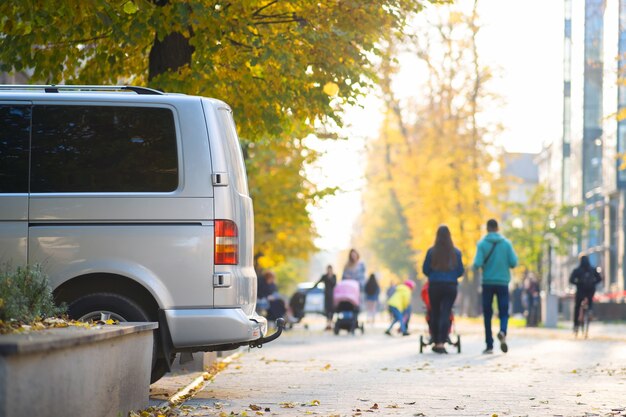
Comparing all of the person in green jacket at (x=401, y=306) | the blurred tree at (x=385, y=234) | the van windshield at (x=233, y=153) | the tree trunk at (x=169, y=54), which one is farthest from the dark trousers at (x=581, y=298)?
the blurred tree at (x=385, y=234)

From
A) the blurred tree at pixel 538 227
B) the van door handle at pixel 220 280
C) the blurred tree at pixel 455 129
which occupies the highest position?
the blurred tree at pixel 455 129

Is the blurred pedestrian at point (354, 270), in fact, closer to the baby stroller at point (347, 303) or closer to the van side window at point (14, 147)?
the baby stroller at point (347, 303)

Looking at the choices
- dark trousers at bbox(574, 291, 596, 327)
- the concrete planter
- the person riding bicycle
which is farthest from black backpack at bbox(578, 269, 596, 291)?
the concrete planter

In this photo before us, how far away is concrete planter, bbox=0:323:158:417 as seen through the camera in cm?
575

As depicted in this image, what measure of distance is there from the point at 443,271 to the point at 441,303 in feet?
1.50

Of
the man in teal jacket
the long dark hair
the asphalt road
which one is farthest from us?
the man in teal jacket

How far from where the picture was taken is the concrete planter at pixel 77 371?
5.75m

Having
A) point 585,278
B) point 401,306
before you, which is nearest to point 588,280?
point 585,278

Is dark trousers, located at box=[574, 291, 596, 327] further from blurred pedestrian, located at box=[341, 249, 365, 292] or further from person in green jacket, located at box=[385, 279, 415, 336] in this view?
blurred pedestrian, located at box=[341, 249, 365, 292]

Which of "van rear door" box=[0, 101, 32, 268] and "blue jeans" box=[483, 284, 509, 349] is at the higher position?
"van rear door" box=[0, 101, 32, 268]

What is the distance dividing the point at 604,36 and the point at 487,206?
62.8 feet

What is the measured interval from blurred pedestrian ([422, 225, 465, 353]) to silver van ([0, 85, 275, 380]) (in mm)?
8863

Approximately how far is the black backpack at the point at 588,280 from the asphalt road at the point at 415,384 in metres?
7.18

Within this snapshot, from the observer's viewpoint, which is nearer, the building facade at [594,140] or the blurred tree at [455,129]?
the blurred tree at [455,129]
